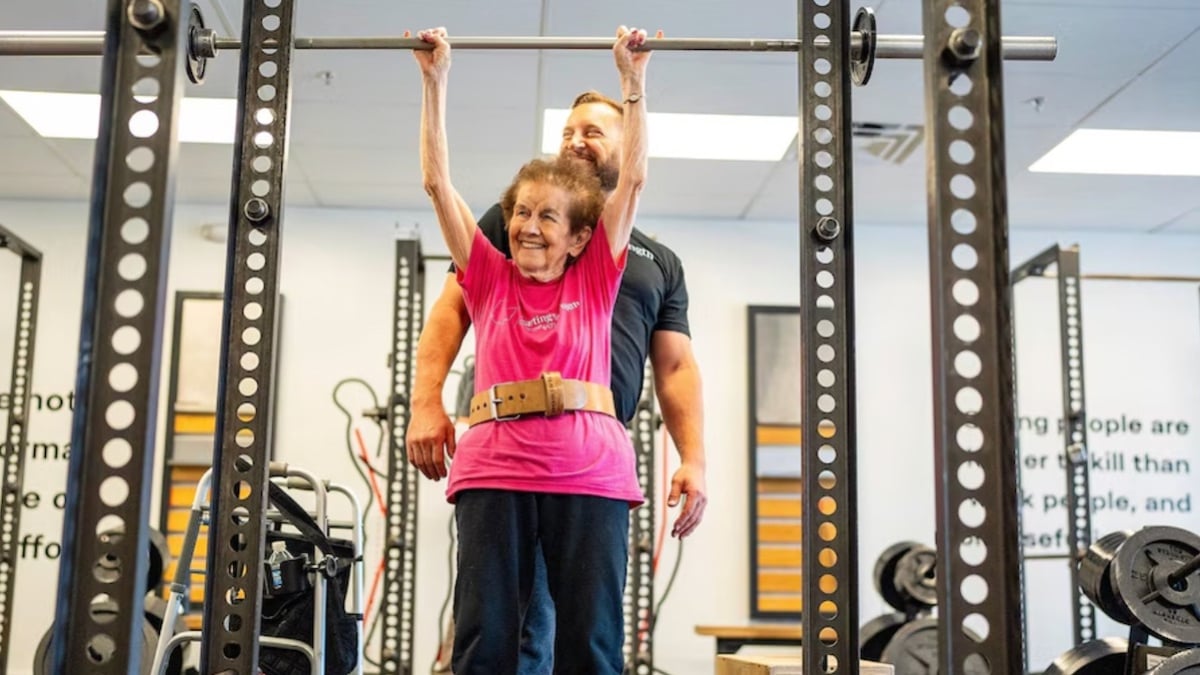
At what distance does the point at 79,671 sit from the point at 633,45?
1044 millimetres

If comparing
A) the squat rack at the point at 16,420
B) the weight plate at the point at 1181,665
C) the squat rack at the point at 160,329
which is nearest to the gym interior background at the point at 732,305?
the squat rack at the point at 16,420

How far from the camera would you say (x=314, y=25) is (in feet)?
11.3

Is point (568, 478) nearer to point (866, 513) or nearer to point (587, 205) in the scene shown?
point (587, 205)

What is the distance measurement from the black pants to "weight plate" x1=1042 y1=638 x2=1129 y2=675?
5.39 feet

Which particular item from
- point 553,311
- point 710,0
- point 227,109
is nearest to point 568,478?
point 553,311

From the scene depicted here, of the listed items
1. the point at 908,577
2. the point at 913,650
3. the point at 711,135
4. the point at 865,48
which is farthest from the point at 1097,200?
the point at 865,48

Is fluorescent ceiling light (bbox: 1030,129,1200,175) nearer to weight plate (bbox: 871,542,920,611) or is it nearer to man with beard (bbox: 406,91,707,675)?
weight plate (bbox: 871,542,920,611)

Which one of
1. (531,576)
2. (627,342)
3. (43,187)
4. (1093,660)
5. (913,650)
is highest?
(43,187)

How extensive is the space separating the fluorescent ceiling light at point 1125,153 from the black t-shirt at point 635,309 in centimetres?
309

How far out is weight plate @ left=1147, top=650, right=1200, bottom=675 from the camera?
239cm

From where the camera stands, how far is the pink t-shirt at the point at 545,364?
156 cm

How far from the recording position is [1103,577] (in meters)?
2.65

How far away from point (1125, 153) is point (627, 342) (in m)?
3.58

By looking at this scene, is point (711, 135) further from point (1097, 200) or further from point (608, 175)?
point (608, 175)
